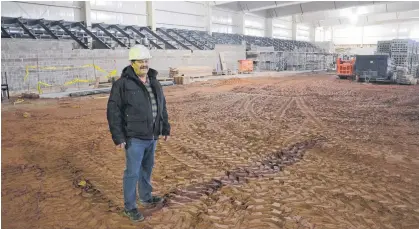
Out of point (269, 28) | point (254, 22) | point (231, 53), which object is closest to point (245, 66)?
point (231, 53)

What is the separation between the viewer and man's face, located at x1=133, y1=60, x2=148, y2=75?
11.1 ft

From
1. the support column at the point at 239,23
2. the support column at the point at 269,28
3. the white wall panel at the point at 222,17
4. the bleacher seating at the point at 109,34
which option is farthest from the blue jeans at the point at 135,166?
the support column at the point at 269,28

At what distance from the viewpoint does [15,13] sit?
19984 millimetres

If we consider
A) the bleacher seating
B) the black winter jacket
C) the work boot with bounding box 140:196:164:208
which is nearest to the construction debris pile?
the bleacher seating

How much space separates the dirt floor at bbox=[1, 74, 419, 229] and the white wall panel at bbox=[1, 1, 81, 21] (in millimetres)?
13550

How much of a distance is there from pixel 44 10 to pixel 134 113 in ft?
72.6

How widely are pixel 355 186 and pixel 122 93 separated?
3.46 metres

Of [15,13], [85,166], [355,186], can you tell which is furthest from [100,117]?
[15,13]

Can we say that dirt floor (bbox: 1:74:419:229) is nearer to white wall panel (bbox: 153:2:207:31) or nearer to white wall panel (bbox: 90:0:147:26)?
white wall panel (bbox: 90:0:147:26)

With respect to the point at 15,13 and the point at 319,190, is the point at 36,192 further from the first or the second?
the point at 15,13

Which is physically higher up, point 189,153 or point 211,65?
point 211,65

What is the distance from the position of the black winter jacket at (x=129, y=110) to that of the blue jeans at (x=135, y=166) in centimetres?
10

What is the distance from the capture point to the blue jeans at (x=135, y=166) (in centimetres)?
340

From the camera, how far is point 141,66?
3.39m
